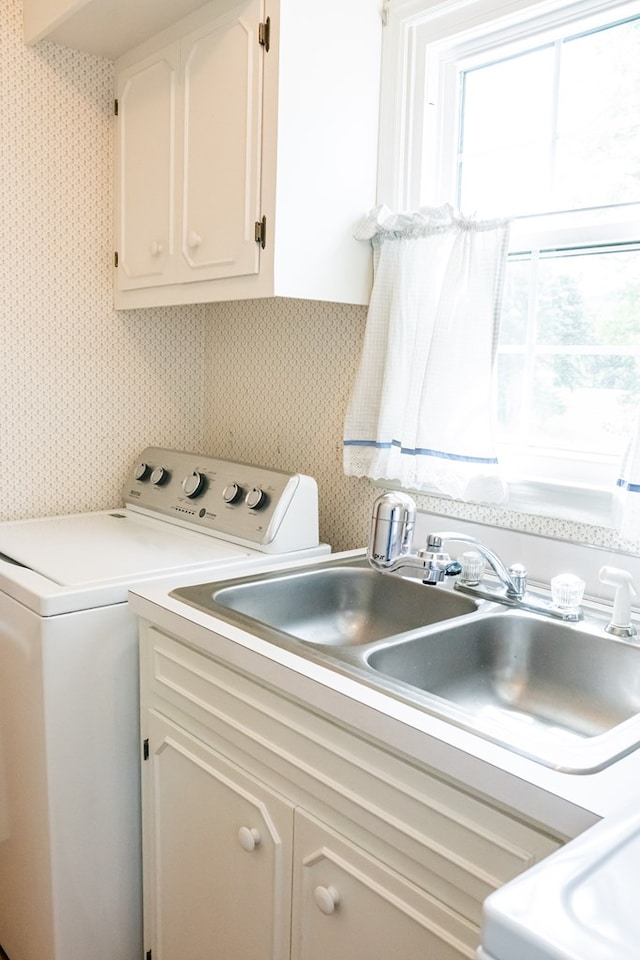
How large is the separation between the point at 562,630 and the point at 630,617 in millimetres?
117

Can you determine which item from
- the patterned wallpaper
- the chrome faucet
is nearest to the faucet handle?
the chrome faucet

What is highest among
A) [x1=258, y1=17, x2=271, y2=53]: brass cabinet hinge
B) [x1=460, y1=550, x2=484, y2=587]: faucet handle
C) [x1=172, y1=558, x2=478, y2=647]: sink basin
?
[x1=258, y1=17, x2=271, y2=53]: brass cabinet hinge

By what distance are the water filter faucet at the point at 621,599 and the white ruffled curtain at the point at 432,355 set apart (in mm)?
371

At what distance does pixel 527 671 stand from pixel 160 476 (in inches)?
48.2

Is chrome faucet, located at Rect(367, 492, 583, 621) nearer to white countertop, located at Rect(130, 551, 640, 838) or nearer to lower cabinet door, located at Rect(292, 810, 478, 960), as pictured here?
white countertop, located at Rect(130, 551, 640, 838)

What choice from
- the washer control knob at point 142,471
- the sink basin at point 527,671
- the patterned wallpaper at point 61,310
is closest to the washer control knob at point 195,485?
the washer control knob at point 142,471

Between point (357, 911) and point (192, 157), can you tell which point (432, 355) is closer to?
point (192, 157)

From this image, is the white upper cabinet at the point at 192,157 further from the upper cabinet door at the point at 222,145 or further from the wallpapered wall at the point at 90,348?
the wallpapered wall at the point at 90,348

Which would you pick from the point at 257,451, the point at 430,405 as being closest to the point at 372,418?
the point at 430,405

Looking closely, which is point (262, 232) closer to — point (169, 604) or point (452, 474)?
point (452, 474)

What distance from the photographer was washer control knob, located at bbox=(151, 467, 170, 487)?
7.32 ft

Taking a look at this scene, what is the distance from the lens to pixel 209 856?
4.70ft

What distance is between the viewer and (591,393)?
5.27 feet

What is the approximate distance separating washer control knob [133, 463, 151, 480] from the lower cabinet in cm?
82
